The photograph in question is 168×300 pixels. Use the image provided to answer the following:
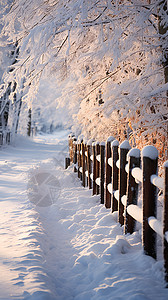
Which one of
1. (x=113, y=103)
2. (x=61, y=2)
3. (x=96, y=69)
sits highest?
(x=61, y=2)

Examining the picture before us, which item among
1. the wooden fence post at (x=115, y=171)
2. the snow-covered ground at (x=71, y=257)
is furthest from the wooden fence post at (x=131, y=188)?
the wooden fence post at (x=115, y=171)

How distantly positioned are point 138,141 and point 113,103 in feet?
3.34

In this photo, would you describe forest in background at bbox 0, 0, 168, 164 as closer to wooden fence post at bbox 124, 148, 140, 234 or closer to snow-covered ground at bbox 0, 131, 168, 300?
wooden fence post at bbox 124, 148, 140, 234

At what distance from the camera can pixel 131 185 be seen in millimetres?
3406

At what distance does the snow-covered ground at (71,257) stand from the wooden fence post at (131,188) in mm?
161

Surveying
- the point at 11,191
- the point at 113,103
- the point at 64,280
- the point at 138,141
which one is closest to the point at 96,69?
the point at 113,103

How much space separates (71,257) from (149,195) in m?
1.41

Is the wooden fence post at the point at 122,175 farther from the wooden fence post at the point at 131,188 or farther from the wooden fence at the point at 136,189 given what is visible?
the wooden fence post at the point at 131,188

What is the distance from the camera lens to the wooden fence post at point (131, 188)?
3346mm

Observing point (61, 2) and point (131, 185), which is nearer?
point (131, 185)

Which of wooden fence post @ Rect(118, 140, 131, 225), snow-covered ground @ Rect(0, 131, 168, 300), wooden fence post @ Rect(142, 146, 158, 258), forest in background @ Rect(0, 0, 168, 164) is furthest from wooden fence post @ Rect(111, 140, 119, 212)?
wooden fence post @ Rect(142, 146, 158, 258)

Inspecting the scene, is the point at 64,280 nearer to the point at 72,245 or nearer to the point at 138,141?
the point at 72,245

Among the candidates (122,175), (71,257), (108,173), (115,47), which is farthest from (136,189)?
(115,47)

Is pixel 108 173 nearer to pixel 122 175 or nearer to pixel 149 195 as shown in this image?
pixel 122 175
